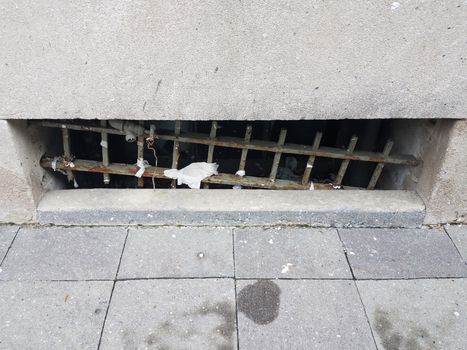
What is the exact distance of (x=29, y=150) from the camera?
2.57 metres

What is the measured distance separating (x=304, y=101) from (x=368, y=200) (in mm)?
1012

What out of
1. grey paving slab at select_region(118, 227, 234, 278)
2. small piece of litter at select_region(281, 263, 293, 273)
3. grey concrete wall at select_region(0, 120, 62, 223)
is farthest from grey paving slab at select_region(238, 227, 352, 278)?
grey concrete wall at select_region(0, 120, 62, 223)

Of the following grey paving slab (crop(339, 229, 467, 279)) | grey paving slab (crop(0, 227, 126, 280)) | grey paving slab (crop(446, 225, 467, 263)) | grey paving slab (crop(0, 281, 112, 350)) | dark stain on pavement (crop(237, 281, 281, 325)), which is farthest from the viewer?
grey paving slab (crop(446, 225, 467, 263))

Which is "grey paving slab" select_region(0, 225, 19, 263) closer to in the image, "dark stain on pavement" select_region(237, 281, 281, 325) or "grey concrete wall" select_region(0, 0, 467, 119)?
"grey concrete wall" select_region(0, 0, 467, 119)

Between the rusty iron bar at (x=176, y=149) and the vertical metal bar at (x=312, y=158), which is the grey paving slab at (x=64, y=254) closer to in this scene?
the rusty iron bar at (x=176, y=149)

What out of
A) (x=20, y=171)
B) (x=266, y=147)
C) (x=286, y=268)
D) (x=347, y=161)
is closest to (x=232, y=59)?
(x=266, y=147)

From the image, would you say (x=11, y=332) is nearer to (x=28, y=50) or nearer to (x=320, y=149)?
(x=28, y=50)

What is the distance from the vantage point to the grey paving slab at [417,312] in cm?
206

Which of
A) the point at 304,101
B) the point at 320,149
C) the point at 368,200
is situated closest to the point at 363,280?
the point at 368,200

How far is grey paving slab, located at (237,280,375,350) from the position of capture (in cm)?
203

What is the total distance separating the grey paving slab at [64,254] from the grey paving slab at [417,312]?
1682 mm

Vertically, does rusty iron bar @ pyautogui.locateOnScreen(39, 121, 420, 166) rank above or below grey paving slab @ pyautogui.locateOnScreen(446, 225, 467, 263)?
above

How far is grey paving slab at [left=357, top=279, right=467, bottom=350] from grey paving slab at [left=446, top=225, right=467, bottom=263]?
299 mm

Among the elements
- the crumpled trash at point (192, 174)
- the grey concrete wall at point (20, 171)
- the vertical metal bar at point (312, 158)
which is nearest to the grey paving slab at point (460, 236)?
the vertical metal bar at point (312, 158)
